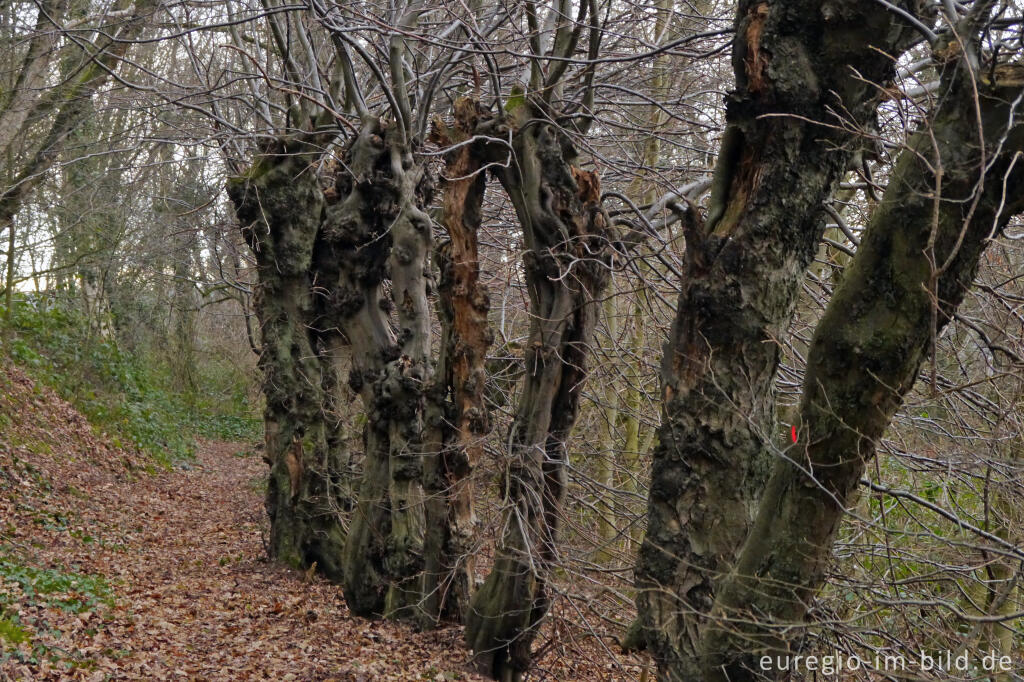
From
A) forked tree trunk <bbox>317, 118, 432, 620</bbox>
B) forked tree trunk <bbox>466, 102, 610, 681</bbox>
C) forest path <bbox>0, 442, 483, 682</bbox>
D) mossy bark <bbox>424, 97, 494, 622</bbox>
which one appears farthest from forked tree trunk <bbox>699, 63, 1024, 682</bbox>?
forked tree trunk <bbox>317, 118, 432, 620</bbox>

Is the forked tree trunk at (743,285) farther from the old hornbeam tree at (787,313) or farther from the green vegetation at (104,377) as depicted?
the green vegetation at (104,377)

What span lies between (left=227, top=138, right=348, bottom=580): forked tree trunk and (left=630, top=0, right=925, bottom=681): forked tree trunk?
5176 mm

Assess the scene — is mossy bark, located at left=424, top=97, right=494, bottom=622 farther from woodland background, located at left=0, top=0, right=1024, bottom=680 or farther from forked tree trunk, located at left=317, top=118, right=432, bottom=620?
forked tree trunk, located at left=317, top=118, right=432, bottom=620

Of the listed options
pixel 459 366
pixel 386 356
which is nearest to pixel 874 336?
pixel 459 366

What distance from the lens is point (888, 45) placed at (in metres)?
3.88

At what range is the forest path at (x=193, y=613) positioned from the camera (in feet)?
19.3

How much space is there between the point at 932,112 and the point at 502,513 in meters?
4.29

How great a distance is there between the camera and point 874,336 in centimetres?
312

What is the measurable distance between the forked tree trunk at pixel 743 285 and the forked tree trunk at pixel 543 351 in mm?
1684

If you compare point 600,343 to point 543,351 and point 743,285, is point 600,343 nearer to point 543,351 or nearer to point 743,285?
point 543,351

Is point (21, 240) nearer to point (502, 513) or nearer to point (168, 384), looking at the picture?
point (168, 384)

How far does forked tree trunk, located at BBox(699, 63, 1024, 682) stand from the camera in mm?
2885

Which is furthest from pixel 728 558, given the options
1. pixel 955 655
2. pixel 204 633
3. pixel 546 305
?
pixel 204 633

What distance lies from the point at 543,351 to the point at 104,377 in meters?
12.3
